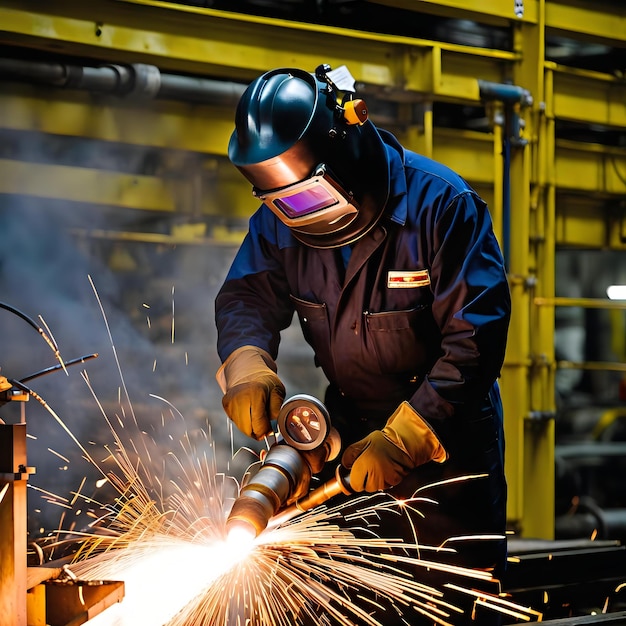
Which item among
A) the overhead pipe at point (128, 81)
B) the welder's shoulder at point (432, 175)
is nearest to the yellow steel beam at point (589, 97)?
the overhead pipe at point (128, 81)

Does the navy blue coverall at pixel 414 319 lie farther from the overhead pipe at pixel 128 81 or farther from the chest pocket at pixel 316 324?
the overhead pipe at pixel 128 81

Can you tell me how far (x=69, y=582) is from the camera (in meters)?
1.90

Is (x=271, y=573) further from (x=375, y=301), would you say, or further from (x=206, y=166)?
(x=206, y=166)

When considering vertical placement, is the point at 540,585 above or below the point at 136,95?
below

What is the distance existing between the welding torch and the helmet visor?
1.52 feet

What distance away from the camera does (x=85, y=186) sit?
3443 millimetres

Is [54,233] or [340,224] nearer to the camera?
[340,224]

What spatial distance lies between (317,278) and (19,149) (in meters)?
1.44

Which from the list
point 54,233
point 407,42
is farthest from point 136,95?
point 407,42

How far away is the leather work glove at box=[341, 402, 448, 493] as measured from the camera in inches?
86.2

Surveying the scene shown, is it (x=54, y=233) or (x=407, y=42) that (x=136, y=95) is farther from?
(x=407, y=42)

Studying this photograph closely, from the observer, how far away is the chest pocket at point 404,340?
2.44 m

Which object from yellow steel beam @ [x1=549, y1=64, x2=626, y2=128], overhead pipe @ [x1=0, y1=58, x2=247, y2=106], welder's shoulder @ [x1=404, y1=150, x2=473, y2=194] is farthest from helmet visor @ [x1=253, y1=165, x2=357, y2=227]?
yellow steel beam @ [x1=549, y1=64, x2=626, y2=128]

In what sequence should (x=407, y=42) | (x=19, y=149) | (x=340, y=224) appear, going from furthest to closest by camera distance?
(x=407, y=42), (x=19, y=149), (x=340, y=224)
